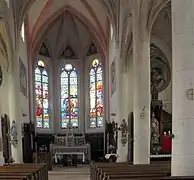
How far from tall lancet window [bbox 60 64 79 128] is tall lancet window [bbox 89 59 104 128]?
1.50 m

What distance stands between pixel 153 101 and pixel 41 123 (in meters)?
13.3

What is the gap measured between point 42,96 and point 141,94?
17829 mm

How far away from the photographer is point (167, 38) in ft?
78.4

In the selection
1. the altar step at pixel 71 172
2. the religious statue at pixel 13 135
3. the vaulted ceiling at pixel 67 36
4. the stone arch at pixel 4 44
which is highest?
the vaulted ceiling at pixel 67 36

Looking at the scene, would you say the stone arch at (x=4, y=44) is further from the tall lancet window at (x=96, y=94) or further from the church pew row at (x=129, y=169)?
the church pew row at (x=129, y=169)

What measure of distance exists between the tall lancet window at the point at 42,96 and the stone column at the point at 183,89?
2499 cm

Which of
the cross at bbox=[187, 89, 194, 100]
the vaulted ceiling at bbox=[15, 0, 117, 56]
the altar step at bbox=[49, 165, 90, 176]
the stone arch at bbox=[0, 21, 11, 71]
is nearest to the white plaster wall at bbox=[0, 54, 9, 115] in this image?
the stone arch at bbox=[0, 21, 11, 71]

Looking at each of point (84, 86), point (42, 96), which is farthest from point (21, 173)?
point (84, 86)

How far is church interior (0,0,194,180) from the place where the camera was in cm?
1717

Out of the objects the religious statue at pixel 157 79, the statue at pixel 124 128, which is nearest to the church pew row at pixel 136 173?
the statue at pixel 124 128

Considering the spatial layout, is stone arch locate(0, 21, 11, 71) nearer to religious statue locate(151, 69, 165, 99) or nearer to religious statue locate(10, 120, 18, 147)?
religious statue locate(10, 120, 18, 147)

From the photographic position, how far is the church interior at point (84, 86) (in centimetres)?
1717

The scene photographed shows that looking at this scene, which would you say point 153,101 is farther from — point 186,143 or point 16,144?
point 186,143

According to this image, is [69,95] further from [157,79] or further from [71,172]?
[157,79]
